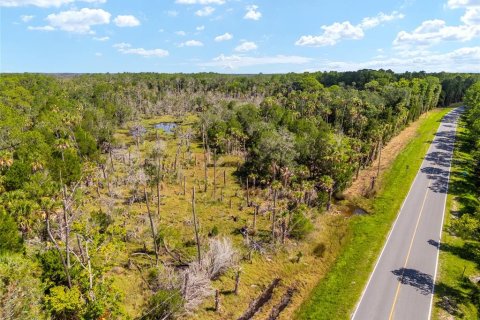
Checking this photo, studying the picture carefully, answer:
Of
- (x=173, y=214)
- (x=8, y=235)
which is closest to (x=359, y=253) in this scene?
(x=173, y=214)

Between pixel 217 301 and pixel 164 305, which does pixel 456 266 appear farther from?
pixel 164 305

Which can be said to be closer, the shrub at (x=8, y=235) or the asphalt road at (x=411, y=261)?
the shrub at (x=8, y=235)

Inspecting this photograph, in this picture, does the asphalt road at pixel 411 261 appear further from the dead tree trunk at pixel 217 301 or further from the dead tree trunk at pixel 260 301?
the dead tree trunk at pixel 217 301

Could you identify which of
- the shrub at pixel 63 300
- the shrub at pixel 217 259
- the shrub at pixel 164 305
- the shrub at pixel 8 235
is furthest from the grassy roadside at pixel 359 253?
the shrub at pixel 8 235

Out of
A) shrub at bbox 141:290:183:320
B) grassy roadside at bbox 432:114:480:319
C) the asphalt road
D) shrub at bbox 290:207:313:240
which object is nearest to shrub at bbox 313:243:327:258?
shrub at bbox 290:207:313:240

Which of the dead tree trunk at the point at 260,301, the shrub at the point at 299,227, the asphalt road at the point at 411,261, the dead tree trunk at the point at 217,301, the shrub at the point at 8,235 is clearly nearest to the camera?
the shrub at the point at 8,235

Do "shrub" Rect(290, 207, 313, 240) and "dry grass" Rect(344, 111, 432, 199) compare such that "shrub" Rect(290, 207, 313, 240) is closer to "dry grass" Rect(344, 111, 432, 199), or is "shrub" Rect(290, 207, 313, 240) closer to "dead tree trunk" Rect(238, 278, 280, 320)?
"dead tree trunk" Rect(238, 278, 280, 320)

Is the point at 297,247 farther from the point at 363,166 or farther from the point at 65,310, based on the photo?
the point at 363,166
